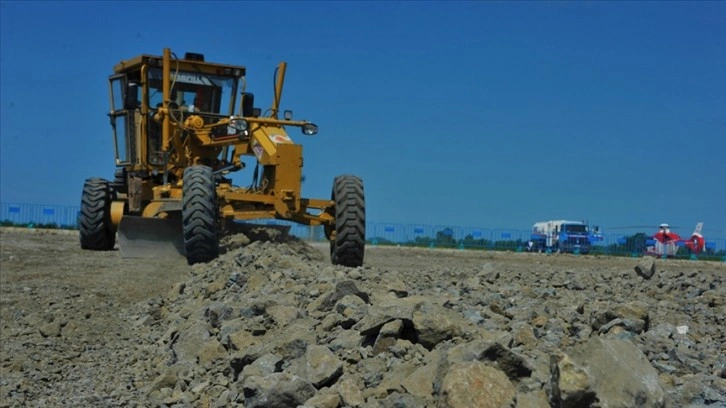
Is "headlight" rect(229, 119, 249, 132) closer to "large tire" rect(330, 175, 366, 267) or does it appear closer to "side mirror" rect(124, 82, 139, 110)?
"side mirror" rect(124, 82, 139, 110)

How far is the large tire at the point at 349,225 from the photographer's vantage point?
12.0 m

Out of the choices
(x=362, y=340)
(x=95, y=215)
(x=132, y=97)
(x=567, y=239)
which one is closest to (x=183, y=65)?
(x=132, y=97)

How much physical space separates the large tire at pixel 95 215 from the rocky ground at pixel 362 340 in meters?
3.97

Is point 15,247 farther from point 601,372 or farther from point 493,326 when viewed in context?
point 601,372

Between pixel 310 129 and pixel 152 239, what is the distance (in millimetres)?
2774

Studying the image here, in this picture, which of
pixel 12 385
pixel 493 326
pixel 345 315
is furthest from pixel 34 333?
pixel 493 326

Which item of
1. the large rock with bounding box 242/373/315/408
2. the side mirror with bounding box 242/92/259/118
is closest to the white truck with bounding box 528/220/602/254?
the side mirror with bounding box 242/92/259/118

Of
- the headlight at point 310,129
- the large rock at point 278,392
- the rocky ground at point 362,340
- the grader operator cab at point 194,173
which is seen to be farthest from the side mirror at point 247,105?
the large rock at point 278,392

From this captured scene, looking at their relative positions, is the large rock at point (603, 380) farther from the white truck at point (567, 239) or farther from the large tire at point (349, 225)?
the white truck at point (567, 239)

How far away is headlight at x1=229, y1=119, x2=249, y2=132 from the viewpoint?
41.8 feet

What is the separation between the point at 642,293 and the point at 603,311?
2852 millimetres

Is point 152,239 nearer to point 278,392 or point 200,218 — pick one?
point 200,218

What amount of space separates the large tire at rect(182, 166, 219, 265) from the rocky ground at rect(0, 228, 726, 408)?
756mm

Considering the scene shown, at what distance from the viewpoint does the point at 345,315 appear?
18.0ft
